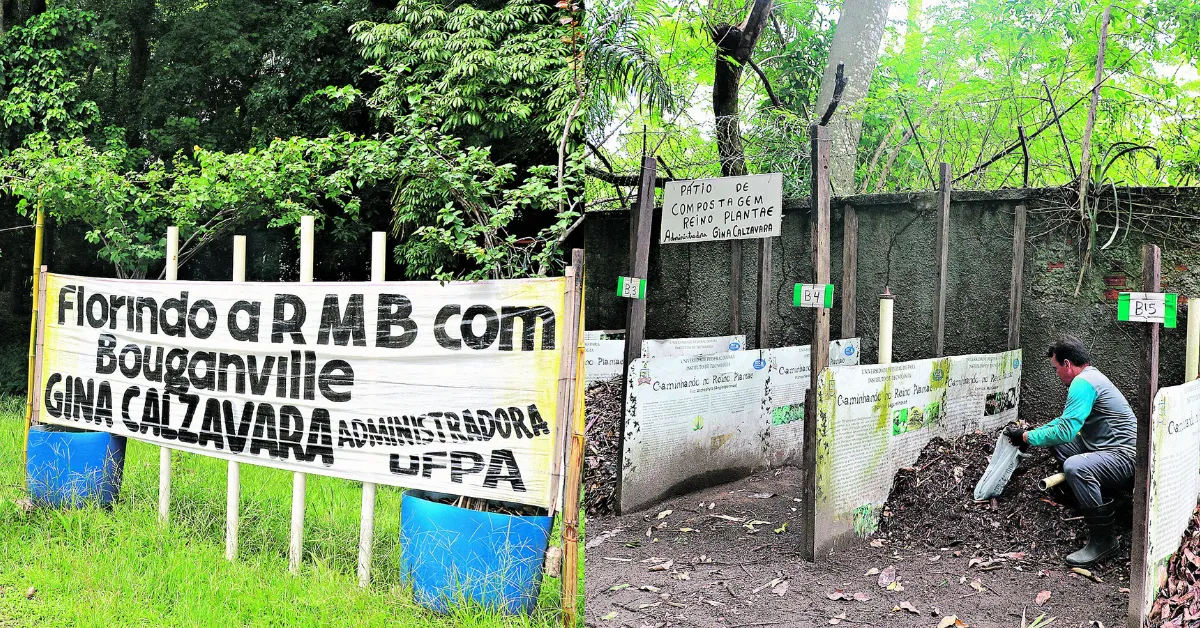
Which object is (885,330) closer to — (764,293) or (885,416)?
(885,416)

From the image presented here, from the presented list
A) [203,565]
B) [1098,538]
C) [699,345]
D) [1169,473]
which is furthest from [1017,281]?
[203,565]

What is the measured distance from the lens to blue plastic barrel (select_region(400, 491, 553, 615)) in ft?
11.7

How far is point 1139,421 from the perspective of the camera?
3.55 meters

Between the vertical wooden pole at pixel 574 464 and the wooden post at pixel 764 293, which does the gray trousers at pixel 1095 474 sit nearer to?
the wooden post at pixel 764 293

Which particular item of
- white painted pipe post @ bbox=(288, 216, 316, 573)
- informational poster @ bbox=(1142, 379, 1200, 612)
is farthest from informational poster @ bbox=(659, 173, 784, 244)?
white painted pipe post @ bbox=(288, 216, 316, 573)

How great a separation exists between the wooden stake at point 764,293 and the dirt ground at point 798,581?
1.39 metres

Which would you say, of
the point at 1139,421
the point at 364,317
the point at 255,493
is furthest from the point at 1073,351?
the point at 255,493

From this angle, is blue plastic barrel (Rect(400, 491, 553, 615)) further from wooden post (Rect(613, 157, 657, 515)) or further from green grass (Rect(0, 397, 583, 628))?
wooden post (Rect(613, 157, 657, 515))

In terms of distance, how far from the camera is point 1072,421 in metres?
4.41

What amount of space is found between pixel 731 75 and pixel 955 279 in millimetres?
2267

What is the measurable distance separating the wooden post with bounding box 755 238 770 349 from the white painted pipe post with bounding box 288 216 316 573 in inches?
120

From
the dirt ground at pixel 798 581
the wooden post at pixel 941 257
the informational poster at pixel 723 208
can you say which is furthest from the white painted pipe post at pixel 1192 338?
the informational poster at pixel 723 208

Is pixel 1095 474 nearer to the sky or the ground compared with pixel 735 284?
nearer to the ground

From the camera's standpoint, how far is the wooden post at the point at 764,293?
6031mm
